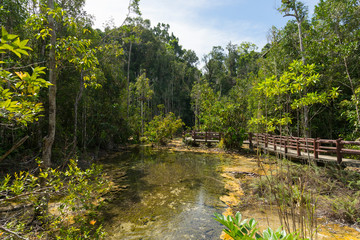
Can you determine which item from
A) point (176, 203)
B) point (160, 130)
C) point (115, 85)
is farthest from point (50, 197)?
point (160, 130)

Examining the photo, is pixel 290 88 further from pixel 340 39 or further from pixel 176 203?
pixel 340 39

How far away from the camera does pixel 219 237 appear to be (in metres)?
3.54

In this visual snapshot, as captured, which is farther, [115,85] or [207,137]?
[207,137]

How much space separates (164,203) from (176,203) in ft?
1.12

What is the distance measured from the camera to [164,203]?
16.5 feet

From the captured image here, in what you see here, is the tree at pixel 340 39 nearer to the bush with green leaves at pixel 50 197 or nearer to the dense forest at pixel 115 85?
the dense forest at pixel 115 85

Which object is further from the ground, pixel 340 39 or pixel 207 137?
pixel 340 39

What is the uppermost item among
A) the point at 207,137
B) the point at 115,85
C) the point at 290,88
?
the point at 115,85

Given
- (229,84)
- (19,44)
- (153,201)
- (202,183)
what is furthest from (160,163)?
(229,84)

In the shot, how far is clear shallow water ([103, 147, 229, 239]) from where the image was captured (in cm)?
376

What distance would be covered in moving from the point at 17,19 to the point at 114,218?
7743 mm

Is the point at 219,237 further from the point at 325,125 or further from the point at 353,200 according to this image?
the point at 325,125

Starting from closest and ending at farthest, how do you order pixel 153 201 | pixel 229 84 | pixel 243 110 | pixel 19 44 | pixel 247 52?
pixel 19 44
pixel 153 201
pixel 243 110
pixel 247 52
pixel 229 84

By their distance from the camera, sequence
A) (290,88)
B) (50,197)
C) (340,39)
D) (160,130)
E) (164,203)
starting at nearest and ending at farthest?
(50,197)
(290,88)
(164,203)
(340,39)
(160,130)
